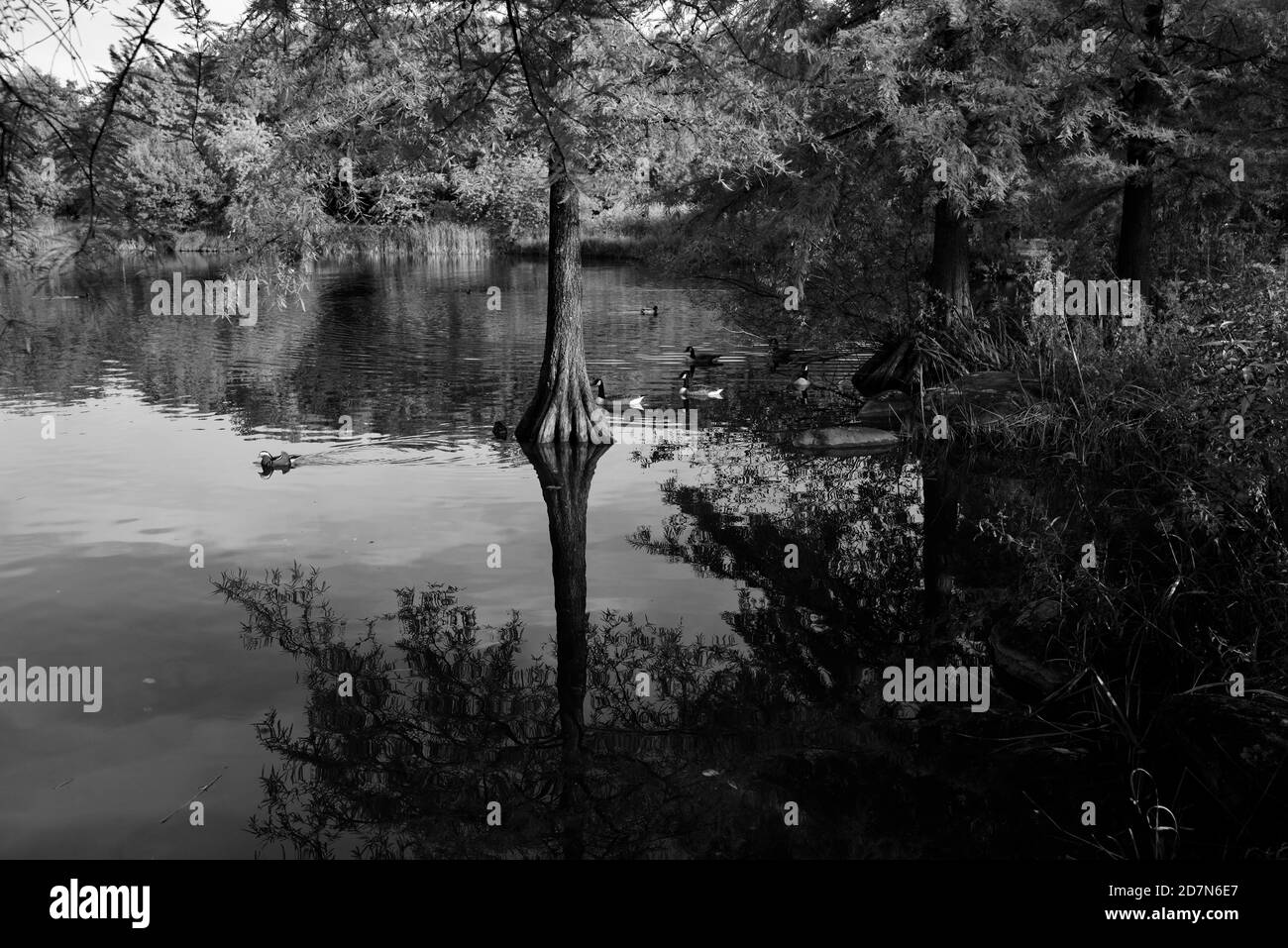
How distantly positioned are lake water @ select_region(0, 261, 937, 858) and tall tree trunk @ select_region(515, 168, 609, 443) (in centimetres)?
61

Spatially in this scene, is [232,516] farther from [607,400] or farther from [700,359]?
[700,359]

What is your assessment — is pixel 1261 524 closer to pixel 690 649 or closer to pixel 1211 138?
pixel 690 649

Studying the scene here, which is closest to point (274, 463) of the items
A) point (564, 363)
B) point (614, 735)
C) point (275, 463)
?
point (275, 463)

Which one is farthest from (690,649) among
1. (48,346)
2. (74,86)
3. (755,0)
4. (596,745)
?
(48,346)

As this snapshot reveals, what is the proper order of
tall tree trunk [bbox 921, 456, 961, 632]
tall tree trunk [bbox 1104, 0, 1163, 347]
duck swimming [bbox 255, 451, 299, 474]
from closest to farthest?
tall tree trunk [bbox 921, 456, 961, 632] → duck swimming [bbox 255, 451, 299, 474] → tall tree trunk [bbox 1104, 0, 1163, 347]

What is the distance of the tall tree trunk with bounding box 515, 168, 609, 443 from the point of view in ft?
52.0

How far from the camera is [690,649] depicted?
8.54 metres

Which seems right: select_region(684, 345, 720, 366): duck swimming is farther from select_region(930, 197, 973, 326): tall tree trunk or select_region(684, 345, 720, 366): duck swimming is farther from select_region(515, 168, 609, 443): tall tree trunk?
select_region(515, 168, 609, 443): tall tree trunk

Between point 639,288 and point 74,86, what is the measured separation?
35.0 metres

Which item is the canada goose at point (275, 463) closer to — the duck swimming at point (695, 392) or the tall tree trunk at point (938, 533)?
the duck swimming at point (695, 392)

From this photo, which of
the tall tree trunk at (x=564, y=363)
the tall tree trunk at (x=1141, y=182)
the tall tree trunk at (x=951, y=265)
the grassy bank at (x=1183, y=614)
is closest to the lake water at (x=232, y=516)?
the tall tree trunk at (x=564, y=363)

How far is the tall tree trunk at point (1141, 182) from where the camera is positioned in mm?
17031

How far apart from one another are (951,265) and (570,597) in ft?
38.0

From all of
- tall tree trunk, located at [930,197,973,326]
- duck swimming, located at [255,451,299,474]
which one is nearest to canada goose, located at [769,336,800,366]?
tall tree trunk, located at [930,197,973,326]
